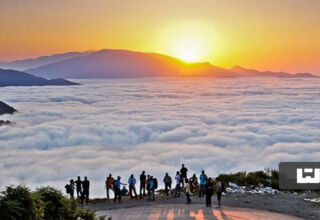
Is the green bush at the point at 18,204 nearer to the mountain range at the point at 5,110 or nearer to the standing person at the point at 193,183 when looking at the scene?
the standing person at the point at 193,183

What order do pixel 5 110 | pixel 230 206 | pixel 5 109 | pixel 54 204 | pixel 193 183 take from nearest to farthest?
pixel 54 204 < pixel 230 206 < pixel 193 183 < pixel 5 109 < pixel 5 110

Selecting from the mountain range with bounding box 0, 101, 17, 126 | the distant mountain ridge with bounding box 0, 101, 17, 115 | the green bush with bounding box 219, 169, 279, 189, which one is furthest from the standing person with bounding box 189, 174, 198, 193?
the distant mountain ridge with bounding box 0, 101, 17, 115

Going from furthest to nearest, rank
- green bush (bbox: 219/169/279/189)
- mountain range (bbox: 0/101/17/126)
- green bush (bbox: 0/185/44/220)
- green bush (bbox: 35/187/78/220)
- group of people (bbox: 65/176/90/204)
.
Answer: mountain range (bbox: 0/101/17/126), green bush (bbox: 219/169/279/189), group of people (bbox: 65/176/90/204), green bush (bbox: 35/187/78/220), green bush (bbox: 0/185/44/220)

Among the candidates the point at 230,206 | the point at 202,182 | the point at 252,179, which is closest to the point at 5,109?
the point at 252,179

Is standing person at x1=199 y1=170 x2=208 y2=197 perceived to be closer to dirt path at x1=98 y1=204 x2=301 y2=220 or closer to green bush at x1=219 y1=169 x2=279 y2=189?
dirt path at x1=98 y1=204 x2=301 y2=220

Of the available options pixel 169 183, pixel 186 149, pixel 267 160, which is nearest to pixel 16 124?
pixel 186 149

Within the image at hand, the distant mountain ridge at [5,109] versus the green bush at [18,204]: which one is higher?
the distant mountain ridge at [5,109]

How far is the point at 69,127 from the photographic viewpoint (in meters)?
134

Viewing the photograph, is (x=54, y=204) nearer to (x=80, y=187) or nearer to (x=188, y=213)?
(x=188, y=213)

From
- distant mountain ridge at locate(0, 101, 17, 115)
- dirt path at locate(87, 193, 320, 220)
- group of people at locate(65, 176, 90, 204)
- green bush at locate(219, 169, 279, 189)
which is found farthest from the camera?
distant mountain ridge at locate(0, 101, 17, 115)

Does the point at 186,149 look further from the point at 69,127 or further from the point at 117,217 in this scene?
the point at 117,217

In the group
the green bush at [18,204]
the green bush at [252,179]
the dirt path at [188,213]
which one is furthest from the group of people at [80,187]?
the green bush at [18,204]

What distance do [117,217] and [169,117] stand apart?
136 meters

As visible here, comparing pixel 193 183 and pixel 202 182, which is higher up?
pixel 202 182
